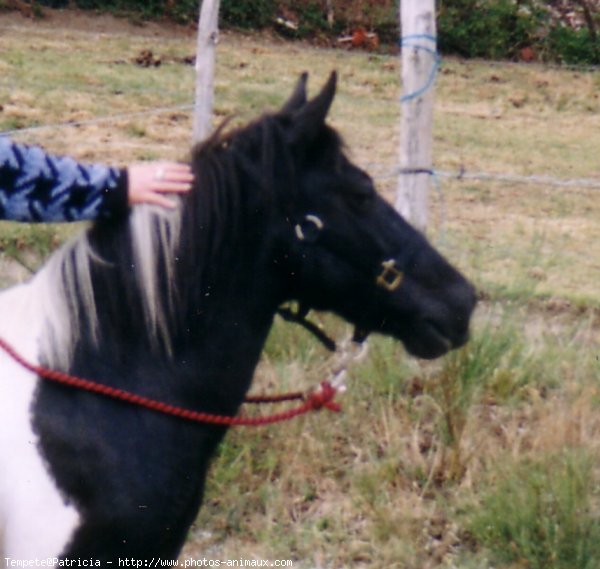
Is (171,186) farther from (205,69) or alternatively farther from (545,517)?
(205,69)

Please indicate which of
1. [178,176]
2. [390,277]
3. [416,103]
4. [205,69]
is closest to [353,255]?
[390,277]

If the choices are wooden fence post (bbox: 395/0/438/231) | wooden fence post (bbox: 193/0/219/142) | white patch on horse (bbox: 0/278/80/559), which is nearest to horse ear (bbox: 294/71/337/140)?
white patch on horse (bbox: 0/278/80/559)

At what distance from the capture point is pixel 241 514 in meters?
4.43

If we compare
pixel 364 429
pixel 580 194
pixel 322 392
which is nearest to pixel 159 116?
pixel 580 194

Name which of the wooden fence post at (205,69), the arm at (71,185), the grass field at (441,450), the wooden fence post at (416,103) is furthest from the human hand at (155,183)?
the wooden fence post at (205,69)

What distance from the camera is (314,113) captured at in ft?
8.74

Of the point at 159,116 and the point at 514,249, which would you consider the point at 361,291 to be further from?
the point at 159,116

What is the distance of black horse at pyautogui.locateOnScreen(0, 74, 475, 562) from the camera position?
2533 millimetres

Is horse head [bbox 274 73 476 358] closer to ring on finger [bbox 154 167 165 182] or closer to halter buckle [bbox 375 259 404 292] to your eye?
halter buckle [bbox 375 259 404 292]

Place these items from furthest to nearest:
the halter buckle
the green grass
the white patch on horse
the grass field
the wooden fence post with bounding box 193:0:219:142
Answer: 1. the wooden fence post with bounding box 193:0:219:142
2. the grass field
3. the green grass
4. the halter buckle
5. the white patch on horse

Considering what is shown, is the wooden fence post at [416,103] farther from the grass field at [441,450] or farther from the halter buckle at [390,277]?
the halter buckle at [390,277]

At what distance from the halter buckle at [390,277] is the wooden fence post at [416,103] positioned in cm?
217

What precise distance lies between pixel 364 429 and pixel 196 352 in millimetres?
2147

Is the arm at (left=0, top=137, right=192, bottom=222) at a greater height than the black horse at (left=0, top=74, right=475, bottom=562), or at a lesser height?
greater
